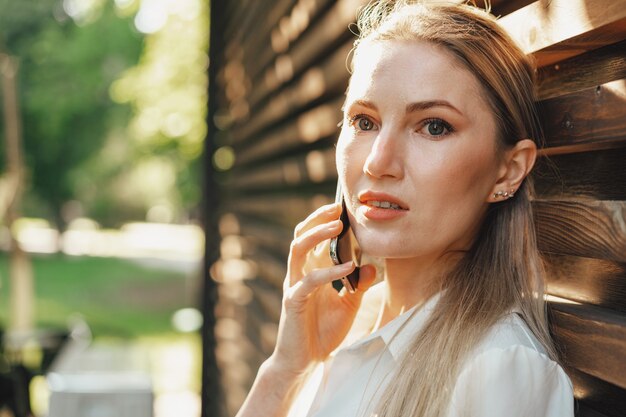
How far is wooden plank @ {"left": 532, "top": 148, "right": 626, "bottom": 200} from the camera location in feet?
5.11

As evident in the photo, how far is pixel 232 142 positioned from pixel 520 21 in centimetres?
679

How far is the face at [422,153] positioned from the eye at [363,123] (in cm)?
3

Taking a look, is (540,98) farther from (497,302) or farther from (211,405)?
(211,405)

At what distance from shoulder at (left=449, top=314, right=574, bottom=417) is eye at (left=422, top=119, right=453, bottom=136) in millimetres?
373

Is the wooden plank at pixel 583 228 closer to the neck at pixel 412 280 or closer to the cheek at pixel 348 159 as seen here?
the neck at pixel 412 280

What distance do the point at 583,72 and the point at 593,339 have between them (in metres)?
0.50

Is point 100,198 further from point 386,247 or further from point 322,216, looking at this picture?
point 386,247

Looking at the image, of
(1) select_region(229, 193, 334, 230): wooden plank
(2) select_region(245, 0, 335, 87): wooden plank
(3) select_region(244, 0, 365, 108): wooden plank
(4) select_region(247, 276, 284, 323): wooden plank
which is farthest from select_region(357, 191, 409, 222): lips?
(4) select_region(247, 276, 284, 323): wooden plank

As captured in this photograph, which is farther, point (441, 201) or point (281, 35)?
point (281, 35)

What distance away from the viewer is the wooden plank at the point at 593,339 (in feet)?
4.62

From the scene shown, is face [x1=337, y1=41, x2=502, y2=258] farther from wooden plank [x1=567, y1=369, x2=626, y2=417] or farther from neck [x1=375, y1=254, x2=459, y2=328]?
wooden plank [x1=567, y1=369, x2=626, y2=417]

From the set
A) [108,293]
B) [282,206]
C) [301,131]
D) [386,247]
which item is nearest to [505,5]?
[386,247]

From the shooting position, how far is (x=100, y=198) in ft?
121

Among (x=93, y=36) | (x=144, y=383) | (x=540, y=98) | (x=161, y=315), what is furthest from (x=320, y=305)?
(x=93, y=36)
